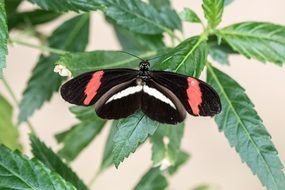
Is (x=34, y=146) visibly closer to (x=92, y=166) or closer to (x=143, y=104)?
(x=143, y=104)

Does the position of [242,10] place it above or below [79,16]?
above

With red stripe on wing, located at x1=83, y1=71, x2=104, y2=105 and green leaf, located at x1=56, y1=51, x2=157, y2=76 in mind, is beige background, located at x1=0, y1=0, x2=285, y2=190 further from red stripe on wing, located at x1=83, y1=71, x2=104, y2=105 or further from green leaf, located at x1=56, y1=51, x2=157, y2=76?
red stripe on wing, located at x1=83, y1=71, x2=104, y2=105

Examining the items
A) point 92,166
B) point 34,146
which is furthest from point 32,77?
point 92,166

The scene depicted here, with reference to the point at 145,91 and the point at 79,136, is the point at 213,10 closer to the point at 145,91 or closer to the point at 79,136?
the point at 145,91

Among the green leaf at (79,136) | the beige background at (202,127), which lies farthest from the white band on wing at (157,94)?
the beige background at (202,127)

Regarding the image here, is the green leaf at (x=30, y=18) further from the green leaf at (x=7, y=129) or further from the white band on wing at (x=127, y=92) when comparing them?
the white band on wing at (x=127, y=92)

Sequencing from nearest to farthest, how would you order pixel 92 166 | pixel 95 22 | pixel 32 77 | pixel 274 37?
1. pixel 274 37
2. pixel 32 77
3. pixel 92 166
4. pixel 95 22

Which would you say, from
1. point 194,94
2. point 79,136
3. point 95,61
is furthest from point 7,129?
point 194,94
